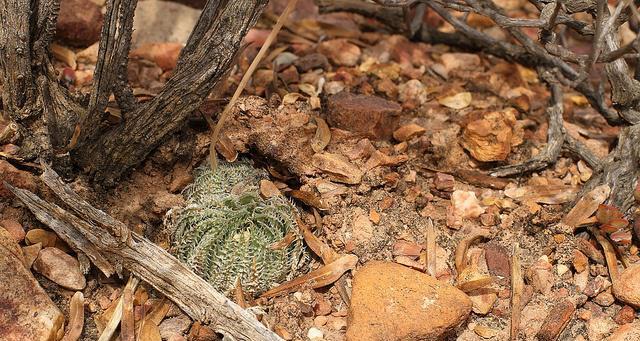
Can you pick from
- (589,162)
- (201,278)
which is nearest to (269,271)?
(201,278)

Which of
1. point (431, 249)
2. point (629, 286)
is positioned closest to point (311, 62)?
point (431, 249)

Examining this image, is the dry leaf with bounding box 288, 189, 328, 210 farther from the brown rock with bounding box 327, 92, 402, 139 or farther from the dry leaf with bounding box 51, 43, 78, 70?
the dry leaf with bounding box 51, 43, 78, 70

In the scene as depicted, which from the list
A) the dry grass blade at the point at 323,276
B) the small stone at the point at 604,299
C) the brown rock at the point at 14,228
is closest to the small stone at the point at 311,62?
the dry grass blade at the point at 323,276

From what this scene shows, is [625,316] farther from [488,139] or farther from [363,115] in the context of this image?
[363,115]

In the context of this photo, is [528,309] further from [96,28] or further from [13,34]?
[96,28]

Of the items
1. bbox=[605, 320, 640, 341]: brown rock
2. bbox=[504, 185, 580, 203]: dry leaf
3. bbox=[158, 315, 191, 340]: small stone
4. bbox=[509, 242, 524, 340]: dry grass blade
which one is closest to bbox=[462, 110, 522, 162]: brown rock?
bbox=[504, 185, 580, 203]: dry leaf

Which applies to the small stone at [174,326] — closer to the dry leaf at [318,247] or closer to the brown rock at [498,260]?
the dry leaf at [318,247]
